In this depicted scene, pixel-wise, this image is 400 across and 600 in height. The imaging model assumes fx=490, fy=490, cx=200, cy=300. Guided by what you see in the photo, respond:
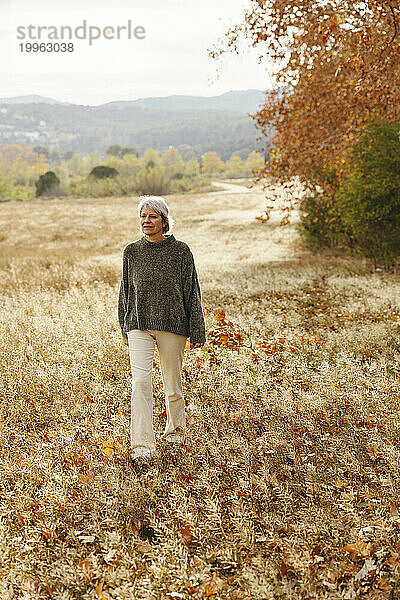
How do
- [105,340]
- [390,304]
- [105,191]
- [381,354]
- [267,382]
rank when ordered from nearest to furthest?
[267,382] → [381,354] → [105,340] → [390,304] → [105,191]

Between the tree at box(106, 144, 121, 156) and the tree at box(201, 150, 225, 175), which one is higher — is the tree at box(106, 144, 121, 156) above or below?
above

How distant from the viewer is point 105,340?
7371mm

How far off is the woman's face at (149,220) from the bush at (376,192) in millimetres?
9053

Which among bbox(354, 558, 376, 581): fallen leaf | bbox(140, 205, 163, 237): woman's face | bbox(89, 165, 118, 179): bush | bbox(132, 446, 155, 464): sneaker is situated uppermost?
bbox(89, 165, 118, 179): bush

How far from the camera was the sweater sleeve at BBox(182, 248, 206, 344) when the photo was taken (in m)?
4.41

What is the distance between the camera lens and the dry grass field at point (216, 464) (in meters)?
3.04

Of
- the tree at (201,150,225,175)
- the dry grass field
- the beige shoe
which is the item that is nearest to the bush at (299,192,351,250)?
the dry grass field

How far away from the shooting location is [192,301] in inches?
176

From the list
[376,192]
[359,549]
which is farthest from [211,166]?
[359,549]

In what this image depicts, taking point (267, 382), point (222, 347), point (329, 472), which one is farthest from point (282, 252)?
point (329, 472)

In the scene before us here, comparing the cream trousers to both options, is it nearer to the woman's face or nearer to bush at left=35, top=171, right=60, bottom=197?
the woman's face

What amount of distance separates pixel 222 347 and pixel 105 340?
69.9 inches

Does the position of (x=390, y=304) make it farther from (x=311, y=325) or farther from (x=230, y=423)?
(x=230, y=423)

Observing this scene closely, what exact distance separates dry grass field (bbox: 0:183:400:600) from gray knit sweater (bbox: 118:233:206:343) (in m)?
1.15
